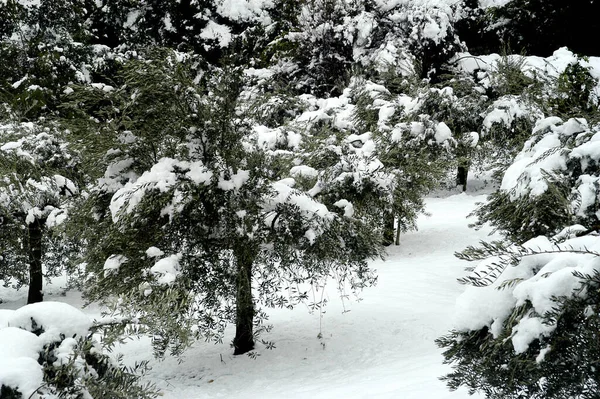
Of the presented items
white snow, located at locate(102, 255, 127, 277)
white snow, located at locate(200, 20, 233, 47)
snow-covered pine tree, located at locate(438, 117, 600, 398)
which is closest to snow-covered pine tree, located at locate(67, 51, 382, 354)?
white snow, located at locate(102, 255, 127, 277)

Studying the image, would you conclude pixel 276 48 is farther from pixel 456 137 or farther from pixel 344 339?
pixel 344 339

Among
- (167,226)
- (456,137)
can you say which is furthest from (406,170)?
(167,226)

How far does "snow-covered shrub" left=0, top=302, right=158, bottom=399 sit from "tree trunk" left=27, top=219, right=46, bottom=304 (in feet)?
30.3

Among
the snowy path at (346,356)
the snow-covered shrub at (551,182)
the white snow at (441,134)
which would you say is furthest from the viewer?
the white snow at (441,134)

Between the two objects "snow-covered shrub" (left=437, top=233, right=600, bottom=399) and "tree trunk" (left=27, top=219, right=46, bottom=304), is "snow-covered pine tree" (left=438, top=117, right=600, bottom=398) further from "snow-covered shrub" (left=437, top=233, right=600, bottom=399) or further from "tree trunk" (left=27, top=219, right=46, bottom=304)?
"tree trunk" (left=27, top=219, right=46, bottom=304)

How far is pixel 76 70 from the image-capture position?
22734 millimetres

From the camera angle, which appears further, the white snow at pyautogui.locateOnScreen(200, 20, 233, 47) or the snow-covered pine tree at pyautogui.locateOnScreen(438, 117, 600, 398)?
the white snow at pyautogui.locateOnScreen(200, 20, 233, 47)

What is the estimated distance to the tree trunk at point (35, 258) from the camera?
450 inches

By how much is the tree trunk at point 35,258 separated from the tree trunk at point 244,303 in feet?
19.7

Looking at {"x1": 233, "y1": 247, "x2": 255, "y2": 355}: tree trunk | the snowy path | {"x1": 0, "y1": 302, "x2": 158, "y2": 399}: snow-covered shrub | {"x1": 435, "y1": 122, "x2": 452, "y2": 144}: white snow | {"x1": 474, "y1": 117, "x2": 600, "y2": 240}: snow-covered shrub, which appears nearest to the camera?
{"x1": 0, "y1": 302, "x2": 158, "y2": 399}: snow-covered shrub

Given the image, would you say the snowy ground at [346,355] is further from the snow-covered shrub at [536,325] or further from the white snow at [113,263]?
the snow-covered shrub at [536,325]

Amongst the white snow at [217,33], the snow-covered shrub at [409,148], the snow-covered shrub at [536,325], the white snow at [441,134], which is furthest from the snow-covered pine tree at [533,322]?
the white snow at [217,33]

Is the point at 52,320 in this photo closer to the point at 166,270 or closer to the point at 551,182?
the point at 166,270

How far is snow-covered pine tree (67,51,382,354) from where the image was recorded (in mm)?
6254
